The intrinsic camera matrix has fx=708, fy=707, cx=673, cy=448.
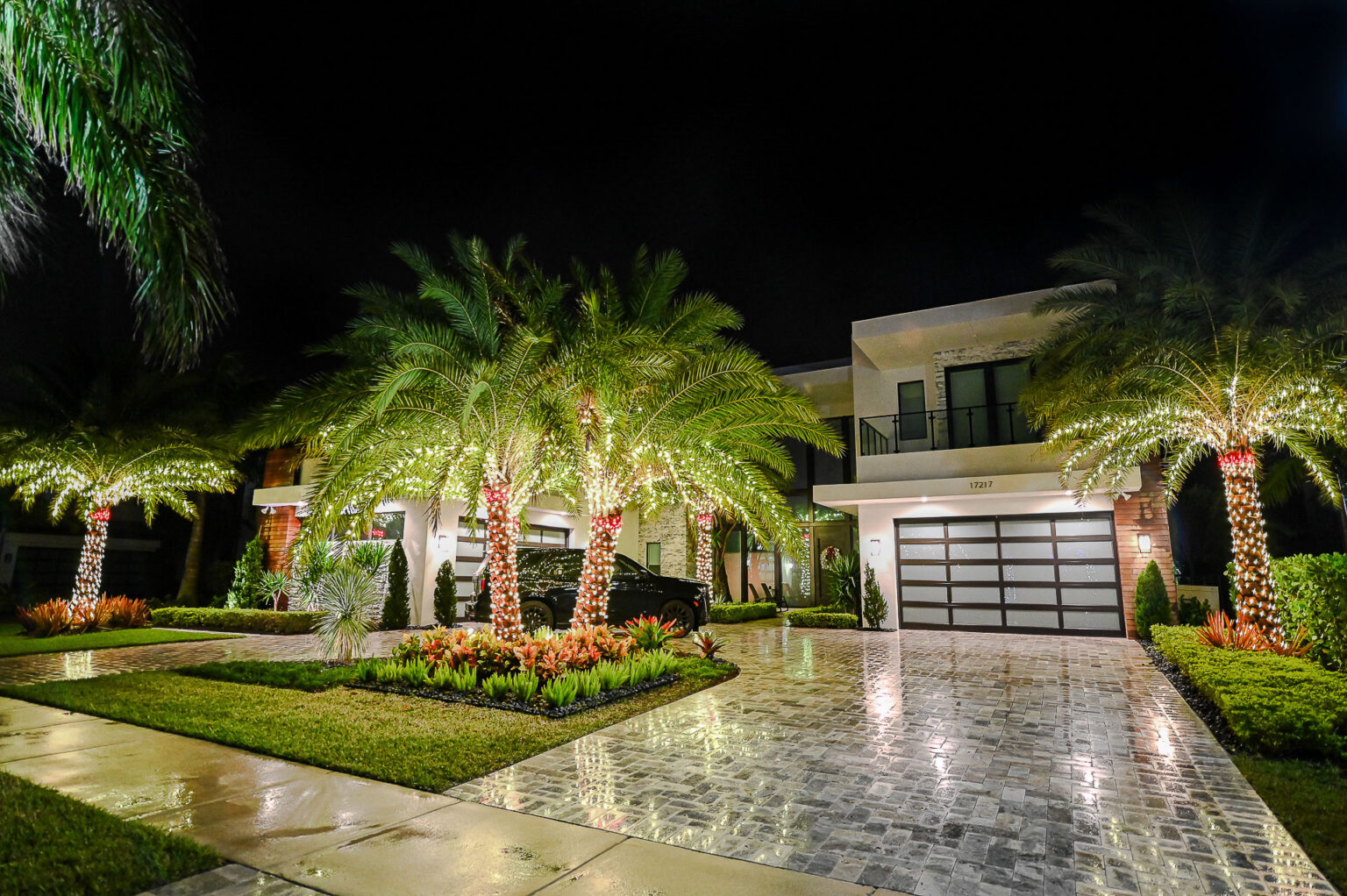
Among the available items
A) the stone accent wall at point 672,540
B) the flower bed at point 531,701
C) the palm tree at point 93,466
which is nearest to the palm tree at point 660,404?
the flower bed at point 531,701

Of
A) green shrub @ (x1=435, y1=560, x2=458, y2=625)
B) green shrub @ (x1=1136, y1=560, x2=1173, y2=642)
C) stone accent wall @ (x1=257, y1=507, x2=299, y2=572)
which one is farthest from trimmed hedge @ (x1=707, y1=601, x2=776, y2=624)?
stone accent wall @ (x1=257, y1=507, x2=299, y2=572)

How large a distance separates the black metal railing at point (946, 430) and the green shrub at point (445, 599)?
1070 centimetres

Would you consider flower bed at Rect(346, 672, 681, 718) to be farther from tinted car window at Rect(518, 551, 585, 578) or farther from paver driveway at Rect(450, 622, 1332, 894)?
tinted car window at Rect(518, 551, 585, 578)

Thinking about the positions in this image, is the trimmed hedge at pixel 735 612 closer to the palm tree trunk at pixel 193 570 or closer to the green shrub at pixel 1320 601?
the green shrub at pixel 1320 601

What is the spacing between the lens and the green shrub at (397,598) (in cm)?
1617

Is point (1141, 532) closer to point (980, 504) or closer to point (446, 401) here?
point (980, 504)

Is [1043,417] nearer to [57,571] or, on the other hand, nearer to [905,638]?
[905,638]

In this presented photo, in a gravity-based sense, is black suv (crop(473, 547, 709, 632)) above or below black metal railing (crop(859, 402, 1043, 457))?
below

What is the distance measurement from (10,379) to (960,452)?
22.4 metres

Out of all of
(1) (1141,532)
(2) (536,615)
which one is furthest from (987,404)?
(2) (536,615)

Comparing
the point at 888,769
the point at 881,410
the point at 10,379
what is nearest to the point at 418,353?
the point at 888,769

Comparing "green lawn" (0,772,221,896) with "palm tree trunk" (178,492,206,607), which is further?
"palm tree trunk" (178,492,206,607)

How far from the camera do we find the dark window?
59.3 ft

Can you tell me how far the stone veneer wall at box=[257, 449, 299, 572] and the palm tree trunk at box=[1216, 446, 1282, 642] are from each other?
20.5 m
